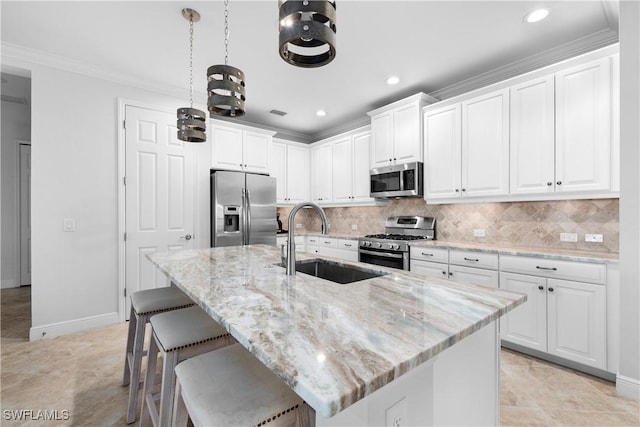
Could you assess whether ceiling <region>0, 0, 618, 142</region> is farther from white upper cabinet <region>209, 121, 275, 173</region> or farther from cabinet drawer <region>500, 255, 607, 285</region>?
cabinet drawer <region>500, 255, 607, 285</region>

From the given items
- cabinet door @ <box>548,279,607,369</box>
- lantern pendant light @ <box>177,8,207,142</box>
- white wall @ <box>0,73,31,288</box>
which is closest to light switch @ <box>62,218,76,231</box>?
lantern pendant light @ <box>177,8,207,142</box>

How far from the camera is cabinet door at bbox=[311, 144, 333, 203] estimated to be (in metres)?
4.84

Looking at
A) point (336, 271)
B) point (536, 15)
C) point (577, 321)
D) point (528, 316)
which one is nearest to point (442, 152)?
point (536, 15)

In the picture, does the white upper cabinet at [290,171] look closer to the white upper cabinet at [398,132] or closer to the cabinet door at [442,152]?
the white upper cabinet at [398,132]

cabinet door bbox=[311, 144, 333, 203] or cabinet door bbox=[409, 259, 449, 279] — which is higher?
cabinet door bbox=[311, 144, 333, 203]

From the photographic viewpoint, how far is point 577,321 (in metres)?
2.15

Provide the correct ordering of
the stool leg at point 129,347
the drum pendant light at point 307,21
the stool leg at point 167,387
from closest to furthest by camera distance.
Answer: the drum pendant light at point 307,21 < the stool leg at point 167,387 < the stool leg at point 129,347

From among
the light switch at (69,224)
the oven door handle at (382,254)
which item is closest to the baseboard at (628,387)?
the oven door handle at (382,254)

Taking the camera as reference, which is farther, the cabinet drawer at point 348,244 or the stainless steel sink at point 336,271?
the cabinet drawer at point 348,244

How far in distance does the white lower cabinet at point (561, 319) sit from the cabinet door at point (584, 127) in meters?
0.81

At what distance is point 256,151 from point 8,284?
4.36 m

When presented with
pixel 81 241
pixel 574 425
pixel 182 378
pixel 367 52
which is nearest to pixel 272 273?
pixel 182 378

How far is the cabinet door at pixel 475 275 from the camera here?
8.41 feet

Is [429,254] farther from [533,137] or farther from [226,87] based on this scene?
[226,87]
